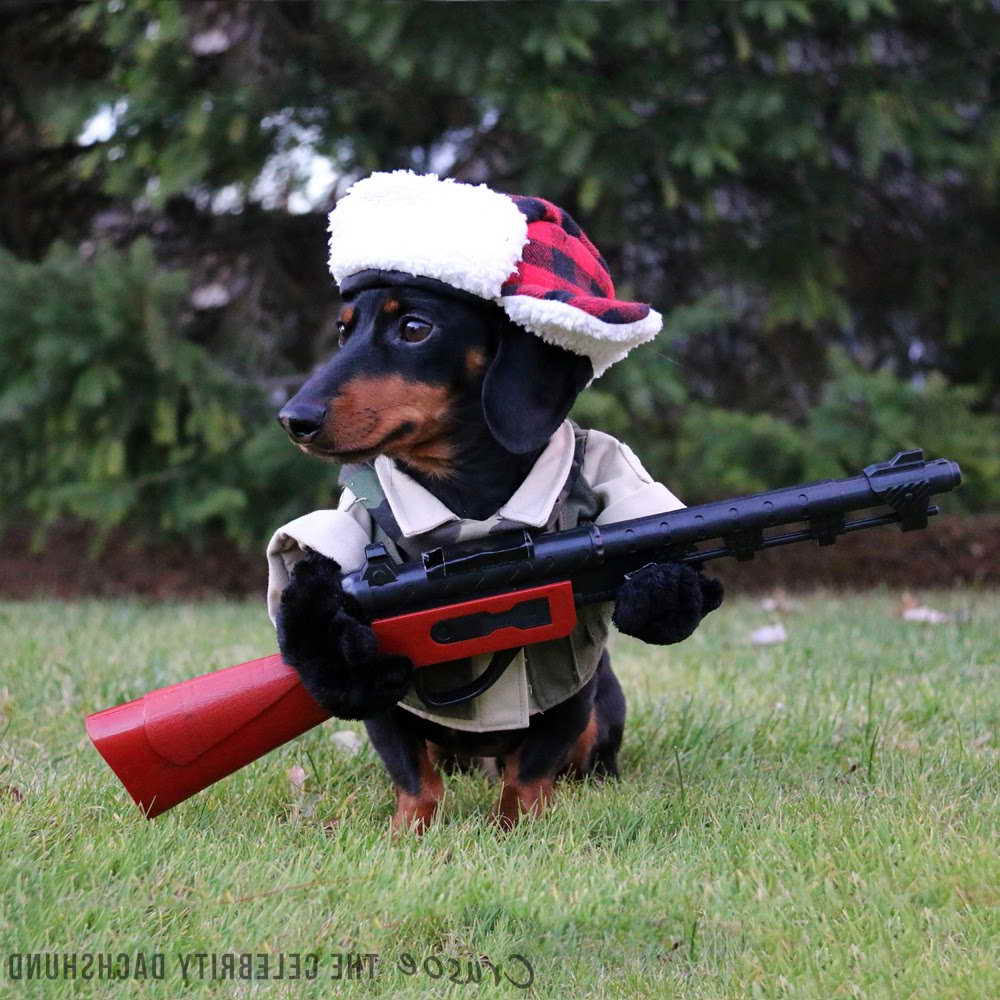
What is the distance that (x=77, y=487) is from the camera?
539 centimetres

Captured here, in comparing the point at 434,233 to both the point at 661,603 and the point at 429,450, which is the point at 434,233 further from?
the point at 661,603

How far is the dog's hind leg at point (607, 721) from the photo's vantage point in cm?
270

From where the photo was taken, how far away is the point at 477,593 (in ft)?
7.36

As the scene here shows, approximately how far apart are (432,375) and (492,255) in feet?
0.81

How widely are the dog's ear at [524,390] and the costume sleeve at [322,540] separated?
353 mm

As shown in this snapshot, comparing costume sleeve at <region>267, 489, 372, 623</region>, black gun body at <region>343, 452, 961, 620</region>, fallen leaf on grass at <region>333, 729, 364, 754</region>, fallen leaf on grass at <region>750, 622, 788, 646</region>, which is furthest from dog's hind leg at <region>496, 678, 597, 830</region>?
fallen leaf on grass at <region>750, 622, 788, 646</region>

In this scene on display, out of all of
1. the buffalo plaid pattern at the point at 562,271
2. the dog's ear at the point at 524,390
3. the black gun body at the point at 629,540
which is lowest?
the black gun body at the point at 629,540

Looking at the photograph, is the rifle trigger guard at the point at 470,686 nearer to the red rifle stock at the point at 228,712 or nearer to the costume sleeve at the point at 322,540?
the red rifle stock at the point at 228,712

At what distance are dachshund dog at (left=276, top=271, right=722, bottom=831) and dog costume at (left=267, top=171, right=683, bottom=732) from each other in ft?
0.15

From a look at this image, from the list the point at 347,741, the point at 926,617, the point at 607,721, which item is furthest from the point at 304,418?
the point at 926,617

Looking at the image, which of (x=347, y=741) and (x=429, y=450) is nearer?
(x=429, y=450)

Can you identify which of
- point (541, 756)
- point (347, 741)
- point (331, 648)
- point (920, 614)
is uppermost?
point (331, 648)

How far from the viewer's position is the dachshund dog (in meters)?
2.18

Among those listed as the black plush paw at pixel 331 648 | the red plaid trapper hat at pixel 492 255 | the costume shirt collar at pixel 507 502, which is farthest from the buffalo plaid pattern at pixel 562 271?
the black plush paw at pixel 331 648
